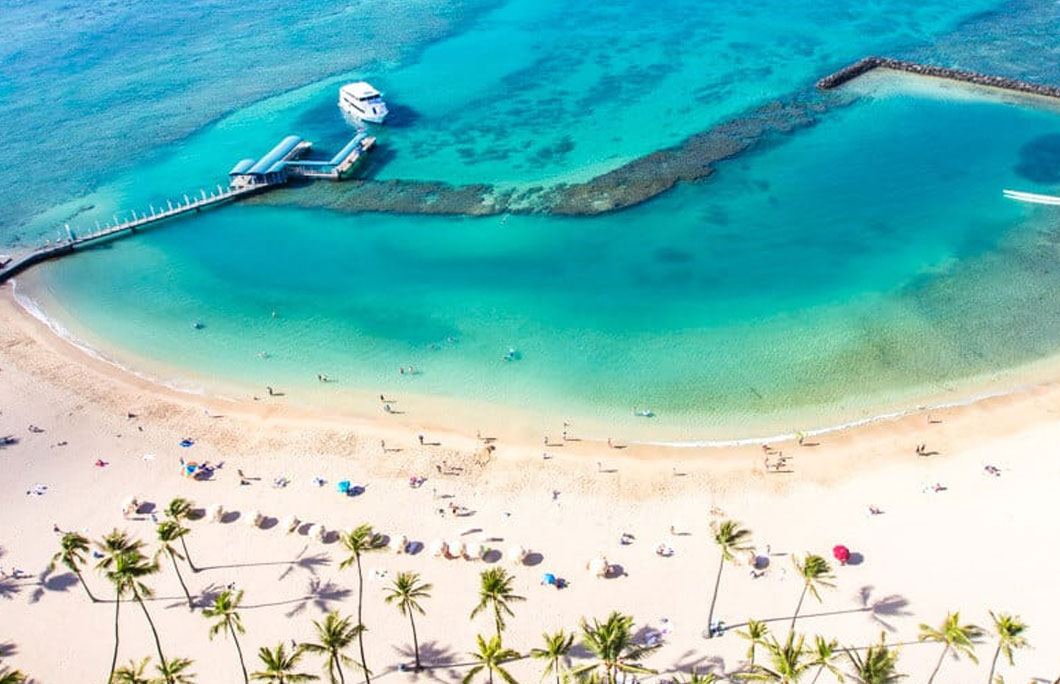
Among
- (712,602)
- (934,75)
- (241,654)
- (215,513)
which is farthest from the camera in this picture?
(934,75)

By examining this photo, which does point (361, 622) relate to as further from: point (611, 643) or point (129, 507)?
point (129, 507)

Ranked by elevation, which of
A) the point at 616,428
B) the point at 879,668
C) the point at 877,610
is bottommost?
the point at 877,610

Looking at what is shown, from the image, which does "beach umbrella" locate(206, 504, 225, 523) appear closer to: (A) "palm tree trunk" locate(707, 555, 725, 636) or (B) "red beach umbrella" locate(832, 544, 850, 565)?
(A) "palm tree trunk" locate(707, 555, 725, 636)

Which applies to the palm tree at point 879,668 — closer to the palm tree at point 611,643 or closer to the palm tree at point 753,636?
the palm tree at point 753,636

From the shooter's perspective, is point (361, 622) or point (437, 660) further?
A: point (361, 622)

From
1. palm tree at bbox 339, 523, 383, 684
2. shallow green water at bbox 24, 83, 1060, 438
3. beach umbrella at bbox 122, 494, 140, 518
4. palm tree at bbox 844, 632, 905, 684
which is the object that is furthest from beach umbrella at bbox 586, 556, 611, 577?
beach umbrella at bbox 122, 494, 140, 518

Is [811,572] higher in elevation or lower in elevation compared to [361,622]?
higher

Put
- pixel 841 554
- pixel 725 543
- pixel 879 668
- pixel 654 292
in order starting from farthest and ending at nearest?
pixel 654 292 → pixel 841 554 → pixel 725 543 → pixel 879 668

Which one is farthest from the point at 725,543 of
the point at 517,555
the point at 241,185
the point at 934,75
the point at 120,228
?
the point at 934,75
